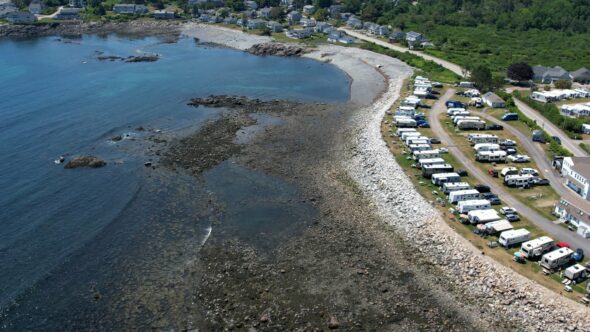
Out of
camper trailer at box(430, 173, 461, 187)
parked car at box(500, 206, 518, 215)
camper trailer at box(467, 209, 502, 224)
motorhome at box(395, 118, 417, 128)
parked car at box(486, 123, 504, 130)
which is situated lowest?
camper trailer at box(467, 209, 502, 224)

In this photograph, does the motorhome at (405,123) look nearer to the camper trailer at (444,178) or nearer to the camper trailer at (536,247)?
the camper trailer at (444,178)

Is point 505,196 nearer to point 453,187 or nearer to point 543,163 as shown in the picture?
point 453,187

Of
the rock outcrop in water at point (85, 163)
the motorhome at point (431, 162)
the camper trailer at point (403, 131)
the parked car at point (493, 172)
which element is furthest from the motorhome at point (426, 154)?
the rock outcrop in water at point (85, 163)

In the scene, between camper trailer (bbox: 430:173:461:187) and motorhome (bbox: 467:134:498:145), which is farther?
motorhome (bbox: 467:134:498:145)

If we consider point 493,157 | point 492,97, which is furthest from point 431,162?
point 492,97

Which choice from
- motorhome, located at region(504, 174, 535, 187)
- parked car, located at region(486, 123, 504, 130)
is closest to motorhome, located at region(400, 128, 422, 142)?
parked car, located at region(486, 123, 504, 130)

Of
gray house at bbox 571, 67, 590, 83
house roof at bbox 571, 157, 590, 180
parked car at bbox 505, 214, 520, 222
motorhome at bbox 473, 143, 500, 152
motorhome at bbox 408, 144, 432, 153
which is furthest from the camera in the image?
gray house at bbox 571, 67, 590, 83

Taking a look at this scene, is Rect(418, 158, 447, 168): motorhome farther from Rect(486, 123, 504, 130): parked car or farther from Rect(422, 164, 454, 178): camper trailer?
Rect(486, 123, 504, 130): parked car
